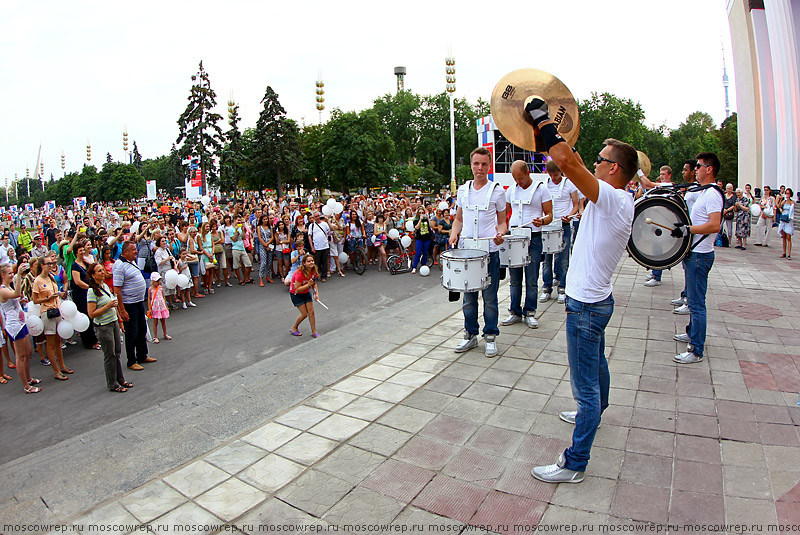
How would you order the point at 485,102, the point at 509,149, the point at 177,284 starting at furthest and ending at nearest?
the point at 485,102, the point at 509,149, the point at 177,284

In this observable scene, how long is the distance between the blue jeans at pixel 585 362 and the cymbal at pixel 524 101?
1.23m

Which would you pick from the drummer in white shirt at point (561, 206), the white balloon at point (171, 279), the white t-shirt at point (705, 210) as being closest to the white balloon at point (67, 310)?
the white balloon at point (171, 279)

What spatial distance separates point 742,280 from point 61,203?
10154 centimetres

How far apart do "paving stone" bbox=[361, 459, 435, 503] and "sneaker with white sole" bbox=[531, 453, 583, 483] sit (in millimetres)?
748

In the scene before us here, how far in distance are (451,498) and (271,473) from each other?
53.7 inches

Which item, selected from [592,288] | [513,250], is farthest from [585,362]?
[513,250]

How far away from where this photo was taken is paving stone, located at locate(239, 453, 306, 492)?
3521 mm

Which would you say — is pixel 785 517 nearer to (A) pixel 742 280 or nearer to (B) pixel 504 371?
(B) pixel 504 371

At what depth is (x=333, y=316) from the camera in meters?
9.31

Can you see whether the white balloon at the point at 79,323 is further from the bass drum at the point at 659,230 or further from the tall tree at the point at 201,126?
the tall tree at the point at 201,126

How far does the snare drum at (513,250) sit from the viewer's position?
6227 mm

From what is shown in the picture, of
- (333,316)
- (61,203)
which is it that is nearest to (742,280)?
(333,316)

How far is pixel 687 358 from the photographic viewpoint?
5.30 metres

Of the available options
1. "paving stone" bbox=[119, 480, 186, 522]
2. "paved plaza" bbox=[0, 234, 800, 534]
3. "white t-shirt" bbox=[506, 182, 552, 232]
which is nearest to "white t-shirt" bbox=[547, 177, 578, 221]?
"white t-shirt" bbox=[506, 182, 552, 232]
